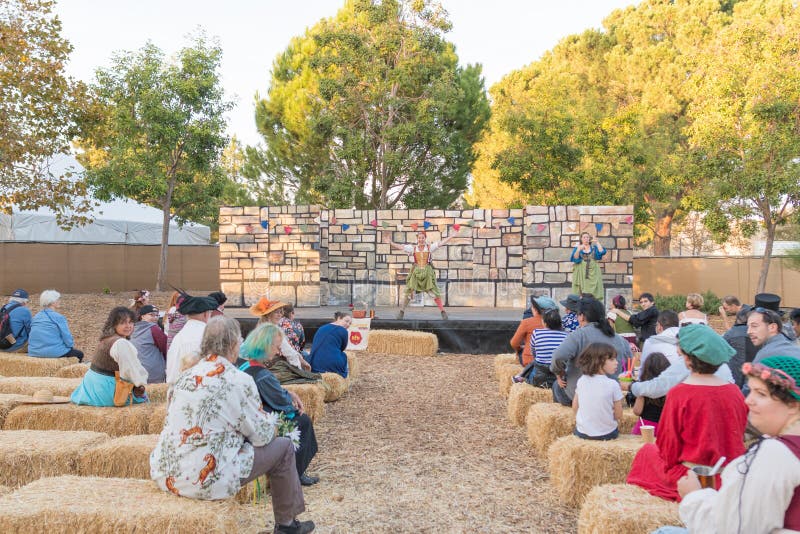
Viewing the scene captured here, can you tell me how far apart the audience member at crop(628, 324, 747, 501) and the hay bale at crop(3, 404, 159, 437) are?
3.49 m

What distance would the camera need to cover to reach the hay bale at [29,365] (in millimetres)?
7492

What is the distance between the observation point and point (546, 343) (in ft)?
19.5

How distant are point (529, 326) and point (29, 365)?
5516 millimetres

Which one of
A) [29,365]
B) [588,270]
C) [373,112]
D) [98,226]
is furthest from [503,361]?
[98,226]

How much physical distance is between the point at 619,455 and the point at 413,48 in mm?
15467

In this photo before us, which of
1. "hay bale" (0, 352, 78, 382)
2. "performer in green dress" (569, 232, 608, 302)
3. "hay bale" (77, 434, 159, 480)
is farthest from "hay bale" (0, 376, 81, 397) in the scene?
"performer in green dress" (569, 232, 608, 302)

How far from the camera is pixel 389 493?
14.2 ft

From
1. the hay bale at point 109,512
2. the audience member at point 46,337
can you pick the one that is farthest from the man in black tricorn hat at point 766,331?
the audience member at point 46,337

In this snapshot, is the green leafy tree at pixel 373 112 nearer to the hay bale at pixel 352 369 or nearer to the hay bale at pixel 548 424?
the hay bale at pixel 352 369

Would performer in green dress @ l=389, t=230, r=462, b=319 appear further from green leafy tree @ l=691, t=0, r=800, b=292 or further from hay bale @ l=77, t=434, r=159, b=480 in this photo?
hay bale @ l=77, t=434, r=159, b=480

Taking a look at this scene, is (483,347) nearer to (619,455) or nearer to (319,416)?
(319,416)

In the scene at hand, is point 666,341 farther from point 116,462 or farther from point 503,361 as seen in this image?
point 116,462

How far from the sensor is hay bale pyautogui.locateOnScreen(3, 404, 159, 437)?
489 cm

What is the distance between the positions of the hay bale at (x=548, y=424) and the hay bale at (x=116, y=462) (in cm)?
270
